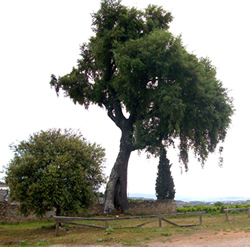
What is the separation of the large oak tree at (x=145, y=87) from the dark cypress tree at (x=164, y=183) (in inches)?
353

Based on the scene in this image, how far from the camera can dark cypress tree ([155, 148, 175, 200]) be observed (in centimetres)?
3694

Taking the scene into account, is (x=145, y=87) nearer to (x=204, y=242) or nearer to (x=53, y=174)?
(x=53, y=174)

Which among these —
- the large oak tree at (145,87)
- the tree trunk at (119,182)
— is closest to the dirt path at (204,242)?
the large oak tree at (145,87)

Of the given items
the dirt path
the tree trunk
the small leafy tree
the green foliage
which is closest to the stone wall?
the tree trunk

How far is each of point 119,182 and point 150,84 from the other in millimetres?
10886

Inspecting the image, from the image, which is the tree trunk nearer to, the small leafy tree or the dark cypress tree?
the dark cypress tree

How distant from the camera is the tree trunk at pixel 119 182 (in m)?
27.8

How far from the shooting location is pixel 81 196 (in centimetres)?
1558

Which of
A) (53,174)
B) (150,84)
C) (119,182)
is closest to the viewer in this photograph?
(53,174)

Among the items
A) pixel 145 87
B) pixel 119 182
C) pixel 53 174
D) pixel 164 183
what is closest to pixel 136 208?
pixel 119 182

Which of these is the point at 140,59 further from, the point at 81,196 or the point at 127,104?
the point at 81,196

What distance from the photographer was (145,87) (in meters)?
27.2

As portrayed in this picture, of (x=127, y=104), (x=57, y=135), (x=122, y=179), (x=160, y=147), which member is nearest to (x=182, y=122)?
(x=160, y=147)

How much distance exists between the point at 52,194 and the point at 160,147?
1529 centimetres
